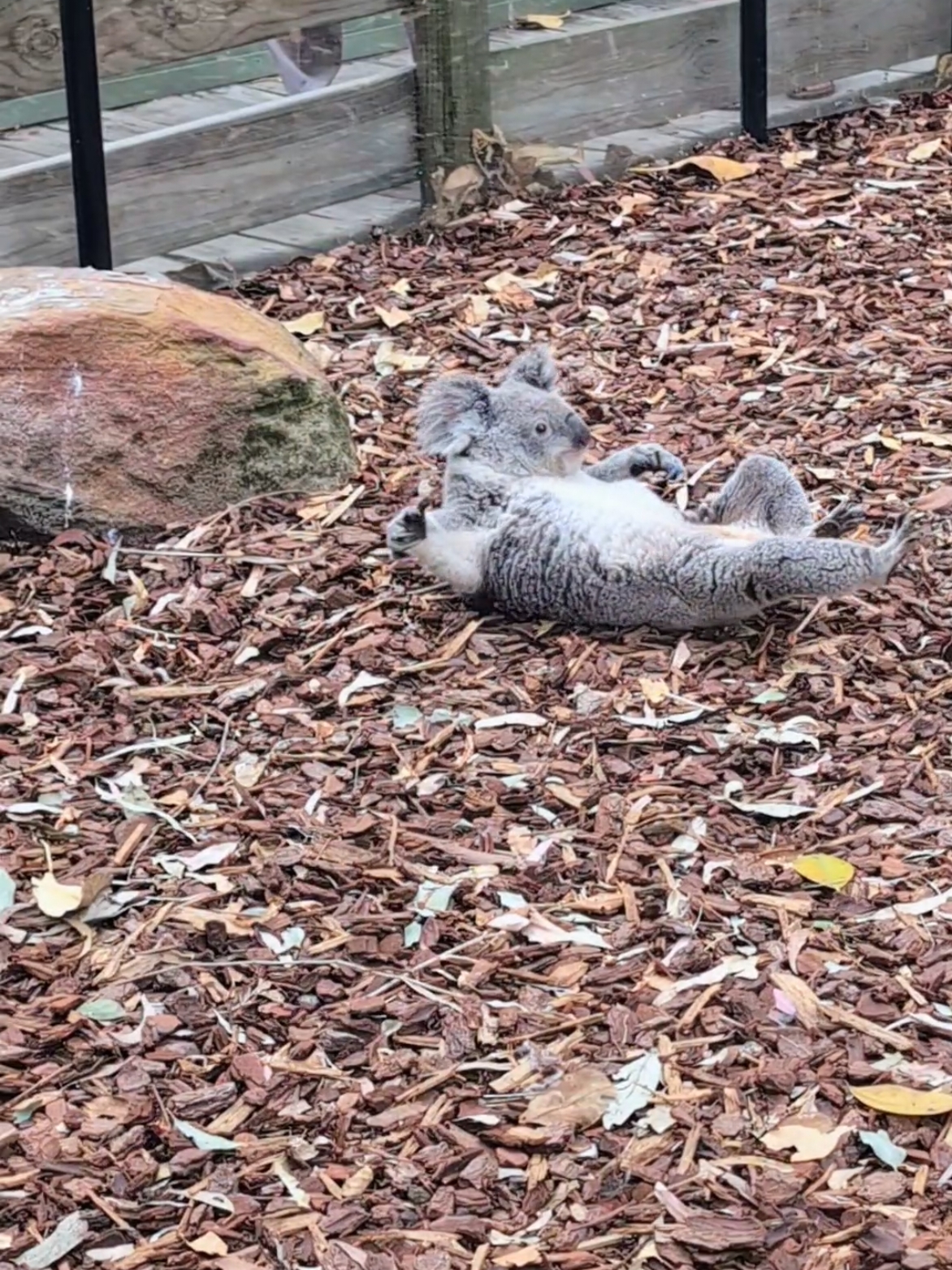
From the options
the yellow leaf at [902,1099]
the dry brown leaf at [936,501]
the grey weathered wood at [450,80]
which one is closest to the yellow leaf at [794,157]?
the grey weathered wood at [450,80]

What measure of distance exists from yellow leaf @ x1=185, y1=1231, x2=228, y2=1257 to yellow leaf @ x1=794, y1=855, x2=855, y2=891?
5.04ft

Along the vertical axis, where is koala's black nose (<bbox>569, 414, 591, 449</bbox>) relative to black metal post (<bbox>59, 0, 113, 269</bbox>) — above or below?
below

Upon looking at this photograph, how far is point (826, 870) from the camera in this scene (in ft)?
14.3

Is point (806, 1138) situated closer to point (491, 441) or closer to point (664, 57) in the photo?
point (491, 441)

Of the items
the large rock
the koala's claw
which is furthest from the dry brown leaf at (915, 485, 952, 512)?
the large rock

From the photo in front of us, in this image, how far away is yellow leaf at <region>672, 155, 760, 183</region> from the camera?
9031 millimetres

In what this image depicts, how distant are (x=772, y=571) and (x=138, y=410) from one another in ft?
6.84

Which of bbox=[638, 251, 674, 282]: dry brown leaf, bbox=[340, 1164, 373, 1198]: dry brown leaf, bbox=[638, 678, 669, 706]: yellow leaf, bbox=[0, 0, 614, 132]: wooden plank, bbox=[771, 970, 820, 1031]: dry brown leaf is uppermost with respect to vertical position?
bbox=[0, 0, 614, 132]: wooden plank

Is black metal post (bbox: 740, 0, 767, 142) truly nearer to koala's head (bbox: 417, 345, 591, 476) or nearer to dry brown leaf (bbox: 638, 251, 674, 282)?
dry brown leaf (bbox: 638, 251, 674, 282)

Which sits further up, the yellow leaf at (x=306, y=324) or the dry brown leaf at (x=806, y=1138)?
the yellow leaf at (x=306, y=324)

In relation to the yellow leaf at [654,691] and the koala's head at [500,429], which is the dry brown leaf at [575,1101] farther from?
the koala's head at [500,429]

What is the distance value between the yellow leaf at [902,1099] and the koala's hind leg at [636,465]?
270 cm

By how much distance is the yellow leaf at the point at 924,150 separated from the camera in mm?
9234

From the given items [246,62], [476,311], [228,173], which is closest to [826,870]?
[476,311]
